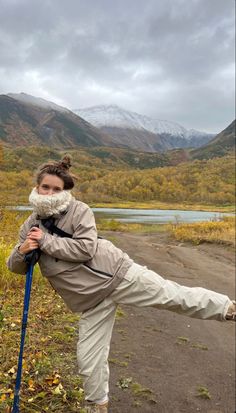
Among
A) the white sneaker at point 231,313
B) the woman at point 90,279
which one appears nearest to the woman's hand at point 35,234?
the woman at point 90,279

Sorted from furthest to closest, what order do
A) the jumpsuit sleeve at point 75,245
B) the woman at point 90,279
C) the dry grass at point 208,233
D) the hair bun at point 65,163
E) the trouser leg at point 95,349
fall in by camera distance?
the dry grass at point 208,233, the hair bun at point 65,163, the trouser leg at point 95,349, the woman at point 90,279, the jumpsuit sleeve at point 75,245

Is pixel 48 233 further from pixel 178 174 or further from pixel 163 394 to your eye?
pixel 178 174

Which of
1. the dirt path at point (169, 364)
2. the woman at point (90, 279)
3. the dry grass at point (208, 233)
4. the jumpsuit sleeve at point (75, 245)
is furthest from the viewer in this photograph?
the dry grass at point (208, 233)

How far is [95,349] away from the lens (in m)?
3.21

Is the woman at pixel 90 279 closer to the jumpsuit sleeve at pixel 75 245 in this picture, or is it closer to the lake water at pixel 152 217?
the jumpsuit sleeve at pixel 75 245

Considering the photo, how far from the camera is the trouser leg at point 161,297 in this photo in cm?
322

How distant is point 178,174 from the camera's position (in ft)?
429

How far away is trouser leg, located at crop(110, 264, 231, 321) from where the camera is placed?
3.22m

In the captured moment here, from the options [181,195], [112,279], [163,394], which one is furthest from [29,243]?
[181,195]

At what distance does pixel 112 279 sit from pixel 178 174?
130 m

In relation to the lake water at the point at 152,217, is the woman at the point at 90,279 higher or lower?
higher

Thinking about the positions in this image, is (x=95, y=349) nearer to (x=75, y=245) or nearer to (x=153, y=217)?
(x=75, y=245)

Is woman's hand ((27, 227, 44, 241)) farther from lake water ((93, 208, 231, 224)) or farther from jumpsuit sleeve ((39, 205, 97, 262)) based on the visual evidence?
lake water ((93, 208, 231, 224))

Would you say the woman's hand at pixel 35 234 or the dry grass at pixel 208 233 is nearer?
the woman's hand at pixel 35 234
